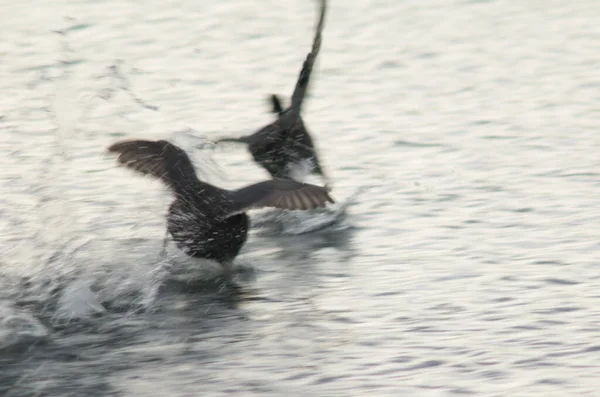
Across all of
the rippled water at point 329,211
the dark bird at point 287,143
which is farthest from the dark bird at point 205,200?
the dark bird at point 287,143

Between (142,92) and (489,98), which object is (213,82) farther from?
(489,98)

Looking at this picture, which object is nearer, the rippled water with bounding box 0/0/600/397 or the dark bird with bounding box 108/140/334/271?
the rippled water with bounding box 0/0/600/397

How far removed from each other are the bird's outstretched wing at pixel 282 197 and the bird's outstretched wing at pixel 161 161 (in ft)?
1.33

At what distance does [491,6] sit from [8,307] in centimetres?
815

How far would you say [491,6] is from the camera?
14.0m

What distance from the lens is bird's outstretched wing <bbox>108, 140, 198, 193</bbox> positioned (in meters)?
7.38

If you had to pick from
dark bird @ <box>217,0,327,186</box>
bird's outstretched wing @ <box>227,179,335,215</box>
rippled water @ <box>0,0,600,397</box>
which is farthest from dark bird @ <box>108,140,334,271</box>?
dark bird @ <box>217,0,327,186</box>

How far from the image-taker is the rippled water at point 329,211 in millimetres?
6270

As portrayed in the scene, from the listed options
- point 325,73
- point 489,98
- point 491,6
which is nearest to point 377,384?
point 489,98

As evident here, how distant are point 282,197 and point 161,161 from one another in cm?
95

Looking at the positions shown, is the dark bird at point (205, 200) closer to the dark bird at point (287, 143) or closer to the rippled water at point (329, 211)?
the rippled water at point (329, 211)

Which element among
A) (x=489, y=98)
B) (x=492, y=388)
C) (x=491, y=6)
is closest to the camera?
(x=492, y=388)

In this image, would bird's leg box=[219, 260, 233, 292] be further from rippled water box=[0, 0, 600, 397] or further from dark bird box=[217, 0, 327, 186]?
dark bird box=[217, 0, 327, 186]

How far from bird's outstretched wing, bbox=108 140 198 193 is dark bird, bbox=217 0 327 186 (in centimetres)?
85
